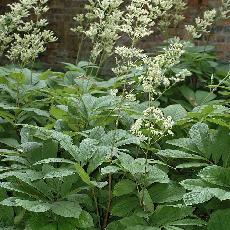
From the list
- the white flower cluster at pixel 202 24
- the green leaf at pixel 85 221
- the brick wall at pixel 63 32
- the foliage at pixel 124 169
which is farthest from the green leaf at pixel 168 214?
the brick wall at pixel 63 32

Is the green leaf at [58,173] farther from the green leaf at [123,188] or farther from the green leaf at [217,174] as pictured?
the green leaf at [217,174]

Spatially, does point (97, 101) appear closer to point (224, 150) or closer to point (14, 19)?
point (224, 150)

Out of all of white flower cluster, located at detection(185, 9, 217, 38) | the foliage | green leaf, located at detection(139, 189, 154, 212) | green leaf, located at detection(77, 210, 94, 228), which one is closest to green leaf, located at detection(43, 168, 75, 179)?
the foliage

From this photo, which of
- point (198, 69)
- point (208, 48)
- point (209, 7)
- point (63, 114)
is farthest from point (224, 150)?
point (209, 7)

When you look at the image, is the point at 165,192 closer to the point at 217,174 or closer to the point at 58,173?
the point at 217,174

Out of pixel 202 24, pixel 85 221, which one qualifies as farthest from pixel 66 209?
pixel 202 24

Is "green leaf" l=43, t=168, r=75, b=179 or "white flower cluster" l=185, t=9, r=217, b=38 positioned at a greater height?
"white flower cluster" l=185, t=9, r=217, b=38

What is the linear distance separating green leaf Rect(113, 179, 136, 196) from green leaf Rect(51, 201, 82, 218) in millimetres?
165

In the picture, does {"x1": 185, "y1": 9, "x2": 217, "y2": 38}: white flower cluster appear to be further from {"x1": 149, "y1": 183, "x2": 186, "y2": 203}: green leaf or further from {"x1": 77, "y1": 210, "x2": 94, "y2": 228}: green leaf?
{"x1": 77, "y1": 210, "x2": 94, "y2": 228}: green leaf

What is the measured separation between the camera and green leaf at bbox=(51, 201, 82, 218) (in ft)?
5.28

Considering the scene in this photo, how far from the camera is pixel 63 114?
7.49 ft

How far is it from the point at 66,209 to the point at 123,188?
0.79 feet

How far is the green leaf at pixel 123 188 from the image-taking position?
1771mm

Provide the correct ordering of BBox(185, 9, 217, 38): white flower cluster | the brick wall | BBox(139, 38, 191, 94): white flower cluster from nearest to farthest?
1. BBox(139, 38, 191, 94): white flower cluster
2. BBox(185, 9, 217, 38): white flower cluster
3. the brick wall
